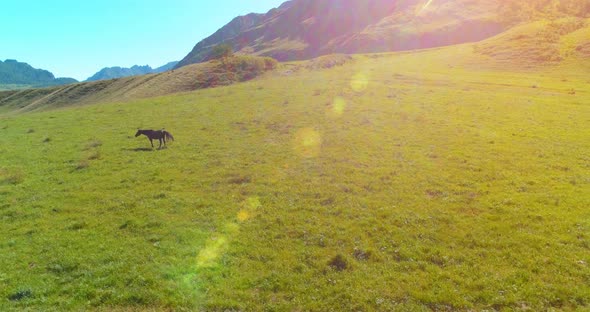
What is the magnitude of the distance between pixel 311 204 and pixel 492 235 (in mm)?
9447

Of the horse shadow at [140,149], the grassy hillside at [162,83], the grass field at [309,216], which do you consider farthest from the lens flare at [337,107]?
the grassy hillside at [162,83]

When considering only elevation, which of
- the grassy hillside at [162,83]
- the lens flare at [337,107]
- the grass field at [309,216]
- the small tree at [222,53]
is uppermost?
the small tree at [222,53]

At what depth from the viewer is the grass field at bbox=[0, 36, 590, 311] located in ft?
43.3

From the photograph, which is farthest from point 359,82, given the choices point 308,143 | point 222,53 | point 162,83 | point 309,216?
point 309,216

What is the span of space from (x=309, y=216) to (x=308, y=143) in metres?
15.6

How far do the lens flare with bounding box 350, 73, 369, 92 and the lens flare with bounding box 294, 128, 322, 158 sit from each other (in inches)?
1060

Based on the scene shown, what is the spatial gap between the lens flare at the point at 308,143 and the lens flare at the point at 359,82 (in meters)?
26.9

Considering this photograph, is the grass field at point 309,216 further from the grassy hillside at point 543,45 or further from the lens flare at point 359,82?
the grassy hillside at point 543,45

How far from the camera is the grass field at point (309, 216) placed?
520 inches

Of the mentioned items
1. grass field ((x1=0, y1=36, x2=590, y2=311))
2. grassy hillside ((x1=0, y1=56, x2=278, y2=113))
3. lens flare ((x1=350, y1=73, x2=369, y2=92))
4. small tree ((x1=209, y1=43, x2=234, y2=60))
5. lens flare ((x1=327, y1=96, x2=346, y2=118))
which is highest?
small tree ((x1=209, y1=43, x2=234, y2=60))

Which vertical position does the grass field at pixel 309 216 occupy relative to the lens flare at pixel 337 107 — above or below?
below

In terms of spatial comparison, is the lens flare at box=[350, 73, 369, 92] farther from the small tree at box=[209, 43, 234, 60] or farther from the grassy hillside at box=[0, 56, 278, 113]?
the small tree at box=[209, 43, 234, 60]

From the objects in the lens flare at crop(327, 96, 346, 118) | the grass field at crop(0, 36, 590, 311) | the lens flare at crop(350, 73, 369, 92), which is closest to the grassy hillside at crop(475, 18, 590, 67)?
the lens flare at crop(350, 73, 369, 92)

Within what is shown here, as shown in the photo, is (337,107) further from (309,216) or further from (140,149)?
(309,216)
